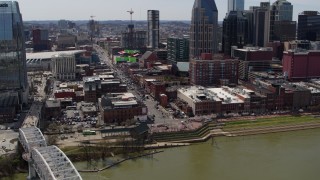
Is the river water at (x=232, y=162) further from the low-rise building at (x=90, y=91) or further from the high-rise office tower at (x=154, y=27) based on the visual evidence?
the high-rise office tower at (x=154, y=27)

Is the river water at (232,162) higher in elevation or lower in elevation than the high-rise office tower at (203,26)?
lower

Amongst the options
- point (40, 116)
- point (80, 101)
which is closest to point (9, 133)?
point (40, 116)

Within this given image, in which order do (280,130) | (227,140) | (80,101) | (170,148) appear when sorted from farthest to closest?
(80,101) < (280,130) < (227,140) < (170,148)

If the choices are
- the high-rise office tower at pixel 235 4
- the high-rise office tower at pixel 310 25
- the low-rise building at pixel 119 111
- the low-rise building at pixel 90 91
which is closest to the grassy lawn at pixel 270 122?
the low-rise building at pixel 119 111

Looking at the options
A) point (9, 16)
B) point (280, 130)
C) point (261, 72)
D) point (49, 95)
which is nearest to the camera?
point (280, 130)

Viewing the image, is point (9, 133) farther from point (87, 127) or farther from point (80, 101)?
point (80, 101)

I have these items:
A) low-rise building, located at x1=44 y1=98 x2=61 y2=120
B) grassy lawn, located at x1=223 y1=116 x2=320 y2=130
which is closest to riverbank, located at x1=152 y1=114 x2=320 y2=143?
grassy lawn, located at x1=223 y1=116 x2=320 y2=130

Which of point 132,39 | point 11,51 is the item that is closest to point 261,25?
point 132,39
